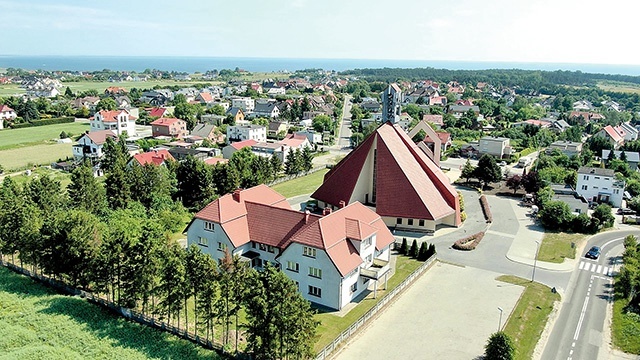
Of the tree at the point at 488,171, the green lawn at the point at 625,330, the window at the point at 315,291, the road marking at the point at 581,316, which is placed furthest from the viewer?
the tree at the point at 488,171

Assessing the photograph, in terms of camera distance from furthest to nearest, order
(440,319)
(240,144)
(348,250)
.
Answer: (240,144) → (348,250) → (440,319)

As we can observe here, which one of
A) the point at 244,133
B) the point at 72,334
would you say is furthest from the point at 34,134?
the point at 72,334

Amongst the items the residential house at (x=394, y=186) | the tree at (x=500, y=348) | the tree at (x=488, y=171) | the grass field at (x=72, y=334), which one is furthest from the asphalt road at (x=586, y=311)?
the grass field at (x=72, y=334)

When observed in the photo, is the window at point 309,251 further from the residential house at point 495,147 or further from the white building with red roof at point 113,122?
the white building with red roof at point 113,122

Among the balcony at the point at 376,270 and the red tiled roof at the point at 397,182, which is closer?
the balcony at the point at 376,270

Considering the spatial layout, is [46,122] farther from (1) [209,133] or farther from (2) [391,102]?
(2) [391,102]

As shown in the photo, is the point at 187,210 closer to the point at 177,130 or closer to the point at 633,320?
the point at 633,320

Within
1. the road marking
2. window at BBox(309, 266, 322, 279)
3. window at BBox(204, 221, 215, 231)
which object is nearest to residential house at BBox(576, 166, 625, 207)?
the road marking
